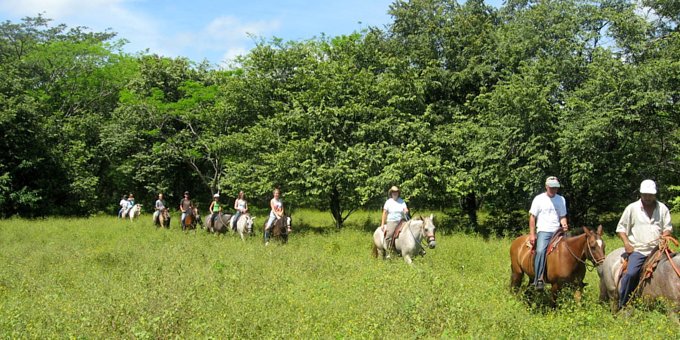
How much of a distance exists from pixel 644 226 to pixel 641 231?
0.08 meters

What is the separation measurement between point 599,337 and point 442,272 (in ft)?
18.1

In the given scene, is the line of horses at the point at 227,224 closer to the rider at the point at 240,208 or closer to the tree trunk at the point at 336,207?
the rider at the point at 240,208

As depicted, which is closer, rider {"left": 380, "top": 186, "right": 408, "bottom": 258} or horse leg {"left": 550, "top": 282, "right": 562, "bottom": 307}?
horse leg {"left": 550, "top": 282, "right": 562, "bottom": 307}

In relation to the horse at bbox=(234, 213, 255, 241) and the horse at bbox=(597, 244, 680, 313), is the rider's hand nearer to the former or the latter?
the horse at bbox=(597, 244, 680, 313)

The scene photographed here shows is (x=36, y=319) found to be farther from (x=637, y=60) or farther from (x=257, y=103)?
(x=637, y=60)

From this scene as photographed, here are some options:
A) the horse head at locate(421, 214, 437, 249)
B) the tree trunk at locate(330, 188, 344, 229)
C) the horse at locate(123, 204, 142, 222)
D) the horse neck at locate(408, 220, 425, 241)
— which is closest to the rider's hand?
the horse head at locate(421, 214, 437, 249)

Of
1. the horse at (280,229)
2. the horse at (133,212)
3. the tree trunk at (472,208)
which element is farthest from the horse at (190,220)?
the tree trunk at (472,208)

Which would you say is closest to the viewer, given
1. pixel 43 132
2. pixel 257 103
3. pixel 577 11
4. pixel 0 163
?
pixel 577 11

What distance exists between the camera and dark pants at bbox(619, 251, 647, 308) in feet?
25.5

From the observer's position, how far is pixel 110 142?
37.9 meters

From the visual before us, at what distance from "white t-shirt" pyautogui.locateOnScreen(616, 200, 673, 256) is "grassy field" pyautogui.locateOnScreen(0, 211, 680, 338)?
0.91m

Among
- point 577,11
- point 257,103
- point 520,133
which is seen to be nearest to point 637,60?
point 577,11

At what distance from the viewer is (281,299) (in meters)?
9.23

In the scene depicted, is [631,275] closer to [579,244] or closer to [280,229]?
[579,244]
